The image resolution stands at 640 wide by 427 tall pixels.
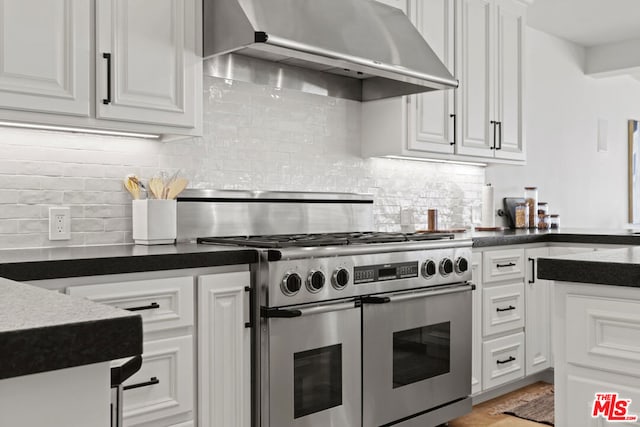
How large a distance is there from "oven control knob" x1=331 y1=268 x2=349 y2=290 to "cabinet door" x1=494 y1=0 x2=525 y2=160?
76.6 inches

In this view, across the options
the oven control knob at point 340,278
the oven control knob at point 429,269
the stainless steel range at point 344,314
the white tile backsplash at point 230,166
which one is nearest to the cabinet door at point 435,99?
the white tile backsplash at point 230,166

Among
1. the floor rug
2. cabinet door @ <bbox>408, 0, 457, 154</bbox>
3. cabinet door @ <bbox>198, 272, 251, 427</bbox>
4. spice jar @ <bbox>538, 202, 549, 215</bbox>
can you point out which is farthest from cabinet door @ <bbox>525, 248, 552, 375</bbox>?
cabinet door @ <bbox>198, 272, 251, 427</bbox>

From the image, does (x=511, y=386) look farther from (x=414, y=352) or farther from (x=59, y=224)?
(x=59, y=224)

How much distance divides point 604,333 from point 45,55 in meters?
1.96

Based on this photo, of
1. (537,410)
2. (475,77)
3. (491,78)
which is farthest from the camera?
(491,78)

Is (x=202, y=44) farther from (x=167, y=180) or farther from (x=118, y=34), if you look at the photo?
(x=167, y=180)

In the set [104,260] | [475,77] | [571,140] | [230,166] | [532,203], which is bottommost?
[104,260]

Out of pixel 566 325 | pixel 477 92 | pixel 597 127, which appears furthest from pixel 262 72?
pixel 597 127

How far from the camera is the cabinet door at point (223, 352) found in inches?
88.6

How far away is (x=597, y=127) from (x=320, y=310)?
15.0 ft

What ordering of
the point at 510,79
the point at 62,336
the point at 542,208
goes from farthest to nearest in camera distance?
the point at 542,208
the point at 510,79
the point at 62,336

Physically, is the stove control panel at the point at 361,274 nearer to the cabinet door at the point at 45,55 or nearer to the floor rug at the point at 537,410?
the floor rug at the point at 537,410

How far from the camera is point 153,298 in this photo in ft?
6.94

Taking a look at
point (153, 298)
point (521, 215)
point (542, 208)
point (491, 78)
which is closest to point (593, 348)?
point (153, 298)
